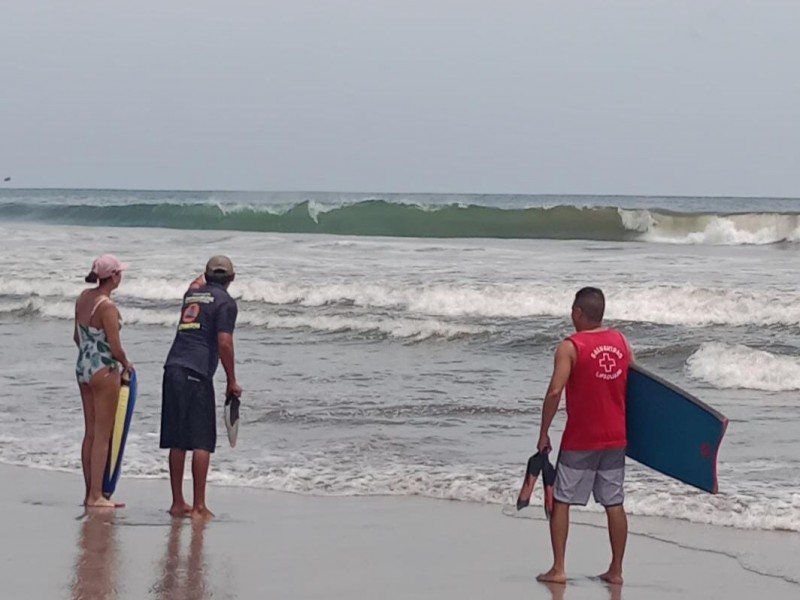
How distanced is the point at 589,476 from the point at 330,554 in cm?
138

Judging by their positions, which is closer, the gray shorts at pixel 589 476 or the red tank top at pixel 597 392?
→ the red tank top at pixel 597 392

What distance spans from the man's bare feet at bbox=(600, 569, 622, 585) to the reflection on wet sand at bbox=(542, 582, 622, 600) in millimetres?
32

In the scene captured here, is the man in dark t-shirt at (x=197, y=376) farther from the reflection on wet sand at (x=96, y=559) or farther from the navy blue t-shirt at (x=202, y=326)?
the reflection on wet sand at (x=96, y=559)

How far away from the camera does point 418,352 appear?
15.2 m

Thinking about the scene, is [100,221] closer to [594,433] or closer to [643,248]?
[643,248]

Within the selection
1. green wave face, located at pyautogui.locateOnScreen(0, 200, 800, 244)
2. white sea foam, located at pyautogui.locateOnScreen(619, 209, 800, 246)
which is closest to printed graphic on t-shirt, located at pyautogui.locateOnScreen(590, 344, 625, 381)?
white sea foam, located at pyautogui.locateOnScreen(619, 209, 800, 246)

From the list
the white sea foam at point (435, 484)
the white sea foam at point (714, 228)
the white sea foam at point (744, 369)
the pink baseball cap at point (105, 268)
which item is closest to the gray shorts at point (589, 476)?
the white sea foam at point (435, 484)

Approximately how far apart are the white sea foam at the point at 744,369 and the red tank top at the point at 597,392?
22.1 feet

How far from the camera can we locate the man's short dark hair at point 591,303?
6.02 meters

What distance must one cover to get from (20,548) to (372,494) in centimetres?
242

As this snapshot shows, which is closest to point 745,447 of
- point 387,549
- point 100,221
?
point 387,549

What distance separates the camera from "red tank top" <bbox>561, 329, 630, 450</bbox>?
5.96m

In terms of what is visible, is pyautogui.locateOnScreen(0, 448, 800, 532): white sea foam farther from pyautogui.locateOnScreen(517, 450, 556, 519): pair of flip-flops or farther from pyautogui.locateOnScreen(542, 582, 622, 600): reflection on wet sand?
pyautogui.locateOnScreen(517, 450, 556, 519): pair of flip-flops

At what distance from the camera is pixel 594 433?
601 cm
